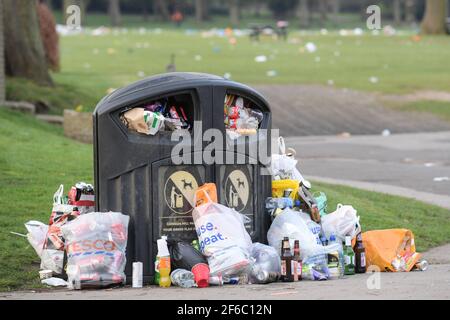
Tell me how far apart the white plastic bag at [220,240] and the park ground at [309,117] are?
1.00ft

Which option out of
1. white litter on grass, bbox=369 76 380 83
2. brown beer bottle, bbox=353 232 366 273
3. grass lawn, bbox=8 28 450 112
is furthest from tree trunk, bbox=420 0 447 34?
brown beer bottle, bbox=353 232 366 273

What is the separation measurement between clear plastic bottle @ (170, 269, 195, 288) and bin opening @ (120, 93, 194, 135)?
100 centimetres

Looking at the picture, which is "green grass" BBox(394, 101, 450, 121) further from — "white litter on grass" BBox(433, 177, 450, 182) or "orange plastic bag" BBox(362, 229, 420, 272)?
"orange plastic bag" BBox(362, 229, 420, 272)

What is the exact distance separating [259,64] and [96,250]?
92.6 feet

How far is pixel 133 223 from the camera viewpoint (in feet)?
26.8

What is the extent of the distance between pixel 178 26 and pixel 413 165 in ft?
235

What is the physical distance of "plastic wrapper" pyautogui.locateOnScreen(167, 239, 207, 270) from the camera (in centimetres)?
797

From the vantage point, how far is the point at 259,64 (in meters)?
35.8

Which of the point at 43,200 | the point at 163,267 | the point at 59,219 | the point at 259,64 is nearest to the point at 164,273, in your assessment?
the point at 163,267

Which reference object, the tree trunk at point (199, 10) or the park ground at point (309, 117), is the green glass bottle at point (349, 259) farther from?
the tree trunk at point (199, 10)

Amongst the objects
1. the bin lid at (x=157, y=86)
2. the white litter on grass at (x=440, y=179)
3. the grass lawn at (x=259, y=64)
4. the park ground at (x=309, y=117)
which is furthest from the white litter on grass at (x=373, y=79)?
the bin lid at (x=157, y=86)

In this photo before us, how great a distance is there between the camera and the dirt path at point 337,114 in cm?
2209
